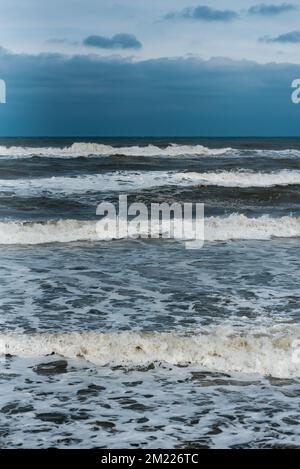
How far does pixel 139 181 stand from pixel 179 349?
55.4ft

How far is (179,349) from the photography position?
17.9 ft

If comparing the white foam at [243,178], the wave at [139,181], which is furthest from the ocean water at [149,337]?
the white foam at [243,178]

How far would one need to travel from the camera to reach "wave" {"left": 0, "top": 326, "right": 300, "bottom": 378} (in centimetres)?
517

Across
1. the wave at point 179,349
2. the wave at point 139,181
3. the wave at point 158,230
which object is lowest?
the wave at point 179,349

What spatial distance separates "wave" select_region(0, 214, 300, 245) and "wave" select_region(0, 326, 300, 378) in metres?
6.29

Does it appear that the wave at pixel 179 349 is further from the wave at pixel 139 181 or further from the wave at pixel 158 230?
the wave at pixel 139 181

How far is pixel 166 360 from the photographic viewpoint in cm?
530

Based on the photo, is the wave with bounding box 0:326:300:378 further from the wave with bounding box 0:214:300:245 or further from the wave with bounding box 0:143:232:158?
the wave with bounding box 0:143:232:158

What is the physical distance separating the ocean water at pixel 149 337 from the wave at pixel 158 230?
4 centimetres

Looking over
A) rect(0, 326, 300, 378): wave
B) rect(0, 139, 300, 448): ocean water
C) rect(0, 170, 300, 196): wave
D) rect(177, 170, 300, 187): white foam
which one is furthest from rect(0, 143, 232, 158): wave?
rect(0, 326, 300, 378): wave

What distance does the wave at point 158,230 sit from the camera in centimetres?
1214

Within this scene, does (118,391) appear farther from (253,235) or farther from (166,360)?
(253,235)

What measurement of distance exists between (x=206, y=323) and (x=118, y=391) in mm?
1896

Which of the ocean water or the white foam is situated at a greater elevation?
the white foam
